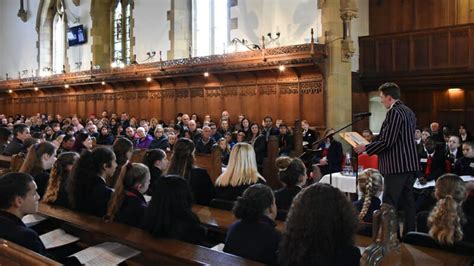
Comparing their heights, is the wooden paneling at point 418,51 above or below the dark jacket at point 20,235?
above

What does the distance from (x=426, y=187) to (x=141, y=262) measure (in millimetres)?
4345

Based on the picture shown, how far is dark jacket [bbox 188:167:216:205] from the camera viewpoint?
5082 mm

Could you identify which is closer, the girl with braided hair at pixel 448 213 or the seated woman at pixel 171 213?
the girl with braided hair at pixel 448 213

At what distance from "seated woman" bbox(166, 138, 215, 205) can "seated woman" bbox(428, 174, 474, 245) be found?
2400 mm

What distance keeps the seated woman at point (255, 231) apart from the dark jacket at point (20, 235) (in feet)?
3.37

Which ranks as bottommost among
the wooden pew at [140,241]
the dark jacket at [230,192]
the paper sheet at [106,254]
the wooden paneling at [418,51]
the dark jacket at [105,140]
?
the paper sheet at [106,254]

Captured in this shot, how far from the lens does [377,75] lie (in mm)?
11953

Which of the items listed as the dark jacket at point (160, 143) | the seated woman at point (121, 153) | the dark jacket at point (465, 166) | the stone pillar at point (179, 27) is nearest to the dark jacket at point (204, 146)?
the dark jacket at point (160, 143)

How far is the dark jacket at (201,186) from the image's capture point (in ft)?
16.7

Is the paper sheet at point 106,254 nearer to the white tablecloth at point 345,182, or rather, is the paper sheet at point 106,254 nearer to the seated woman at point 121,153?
the seated woman at point 121,153

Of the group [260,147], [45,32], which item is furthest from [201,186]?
[45,32]

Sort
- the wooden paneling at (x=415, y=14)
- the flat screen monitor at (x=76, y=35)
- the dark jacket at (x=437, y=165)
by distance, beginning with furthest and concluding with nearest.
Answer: the flat screen monitor at (x=76, y=35) → the wooden paneling at (x=415, y=14) → the dark jacket at (x=437, y=165)

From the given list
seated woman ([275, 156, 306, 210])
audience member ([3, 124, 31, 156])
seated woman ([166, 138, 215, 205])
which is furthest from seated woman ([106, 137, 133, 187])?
audience member ([3, 124, 31, 156])

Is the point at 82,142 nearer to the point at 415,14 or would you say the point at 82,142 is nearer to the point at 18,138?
the point at 18,138
